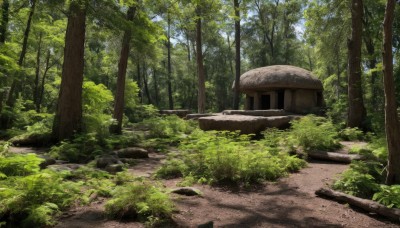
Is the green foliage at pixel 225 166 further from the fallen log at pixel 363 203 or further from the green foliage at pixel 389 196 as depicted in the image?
the green foliage at pixel 389 196

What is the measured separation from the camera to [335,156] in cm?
848

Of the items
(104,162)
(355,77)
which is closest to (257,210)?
(104,162)

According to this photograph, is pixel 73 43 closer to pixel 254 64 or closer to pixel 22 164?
pixel 22 164

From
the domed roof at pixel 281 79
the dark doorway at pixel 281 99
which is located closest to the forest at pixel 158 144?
the domed roof at pixel 281 79

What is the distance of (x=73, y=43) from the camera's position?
10.6 m

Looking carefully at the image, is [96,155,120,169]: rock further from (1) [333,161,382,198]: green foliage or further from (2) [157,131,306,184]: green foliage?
(1) [333,161,382,198]: green foliage

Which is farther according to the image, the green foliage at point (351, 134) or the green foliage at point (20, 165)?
the green foliage at point (351, 134)

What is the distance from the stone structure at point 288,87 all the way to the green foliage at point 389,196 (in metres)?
14.5

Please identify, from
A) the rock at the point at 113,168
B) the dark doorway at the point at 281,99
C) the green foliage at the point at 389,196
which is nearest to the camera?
the green foliage at the point at 389,196

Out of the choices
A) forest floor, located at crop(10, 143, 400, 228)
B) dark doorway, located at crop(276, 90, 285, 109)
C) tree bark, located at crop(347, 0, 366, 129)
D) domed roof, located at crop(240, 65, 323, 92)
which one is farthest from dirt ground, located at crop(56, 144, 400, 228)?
dark doorway, located at crop(276, 90, 285, 109)

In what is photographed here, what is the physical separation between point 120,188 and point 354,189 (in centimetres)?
400

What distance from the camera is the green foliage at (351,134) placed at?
11.8m

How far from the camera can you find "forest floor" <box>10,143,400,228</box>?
4.44 m

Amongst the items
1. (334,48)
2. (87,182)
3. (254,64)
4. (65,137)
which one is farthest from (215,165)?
(254,64)
